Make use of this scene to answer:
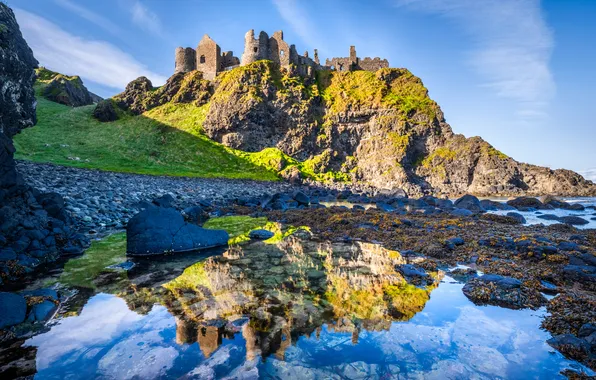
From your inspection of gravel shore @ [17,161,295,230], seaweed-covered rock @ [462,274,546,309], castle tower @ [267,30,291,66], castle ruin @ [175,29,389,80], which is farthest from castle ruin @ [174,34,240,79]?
seaweed-covered rock @ [462,274,546,309]

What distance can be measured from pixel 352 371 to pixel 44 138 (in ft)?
197

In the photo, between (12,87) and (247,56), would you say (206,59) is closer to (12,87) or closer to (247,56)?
(247,56)

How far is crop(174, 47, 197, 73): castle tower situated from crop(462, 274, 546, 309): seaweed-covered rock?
8243cm

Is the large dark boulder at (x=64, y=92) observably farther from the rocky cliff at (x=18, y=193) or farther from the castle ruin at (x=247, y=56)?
the rocky cliff at (x=18, y=193)

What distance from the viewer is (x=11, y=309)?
562 centimetres

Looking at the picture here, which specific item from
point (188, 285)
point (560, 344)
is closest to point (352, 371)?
point (560, 344)

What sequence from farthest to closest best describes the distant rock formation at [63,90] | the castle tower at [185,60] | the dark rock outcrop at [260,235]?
the castle tower at [185,60]
the distant rock formation at [63,90]
the dark rock outcrop at [260,235]

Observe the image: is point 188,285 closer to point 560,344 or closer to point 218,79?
point 560,344

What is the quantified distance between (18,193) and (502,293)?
1550cm

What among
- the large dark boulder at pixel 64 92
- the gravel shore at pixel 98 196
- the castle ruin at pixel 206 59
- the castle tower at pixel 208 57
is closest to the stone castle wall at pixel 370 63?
the castle ruin at pixel 206 59

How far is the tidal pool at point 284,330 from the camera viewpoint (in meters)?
4.36

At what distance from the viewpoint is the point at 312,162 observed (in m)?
64.4

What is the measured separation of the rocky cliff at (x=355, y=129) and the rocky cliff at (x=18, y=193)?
49241 millimetres

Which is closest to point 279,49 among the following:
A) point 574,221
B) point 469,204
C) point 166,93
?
point 166,93
